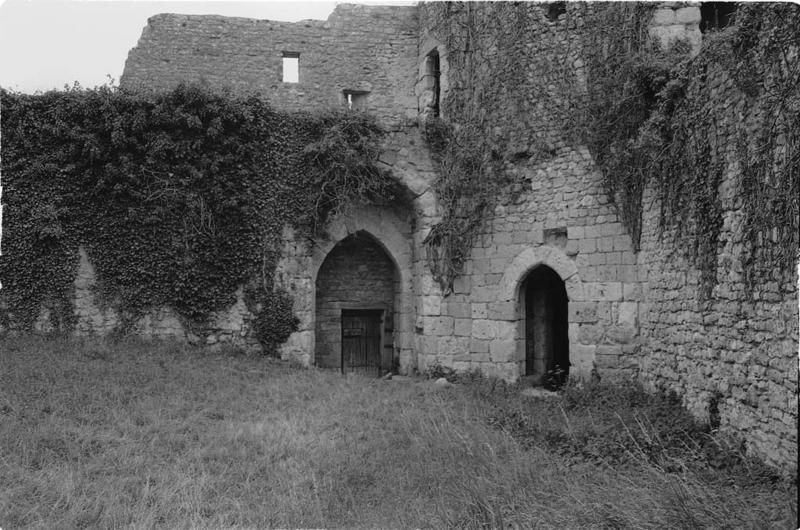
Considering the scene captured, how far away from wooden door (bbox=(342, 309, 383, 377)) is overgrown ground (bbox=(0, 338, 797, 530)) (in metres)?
→ 3.73

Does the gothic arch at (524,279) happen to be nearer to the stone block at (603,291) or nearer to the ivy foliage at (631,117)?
the stone block at (603,291)

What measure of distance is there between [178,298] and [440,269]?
15.4 feet

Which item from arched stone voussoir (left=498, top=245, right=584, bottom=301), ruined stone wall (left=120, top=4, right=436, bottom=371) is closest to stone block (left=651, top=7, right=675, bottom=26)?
arched stone voussoir (left=498, top=245, right=584, bottom=301)

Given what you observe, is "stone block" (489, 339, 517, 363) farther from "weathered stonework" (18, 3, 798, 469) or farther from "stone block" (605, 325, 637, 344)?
"stone block" (605, 325, 637, 344)

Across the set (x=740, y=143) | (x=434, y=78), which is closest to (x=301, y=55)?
(x=434, y=78)

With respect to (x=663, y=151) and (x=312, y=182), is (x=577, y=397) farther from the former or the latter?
(x=312, y=182)

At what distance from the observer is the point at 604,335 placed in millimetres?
10508

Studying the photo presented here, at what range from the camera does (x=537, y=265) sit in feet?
37.3

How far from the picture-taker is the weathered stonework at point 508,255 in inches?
279

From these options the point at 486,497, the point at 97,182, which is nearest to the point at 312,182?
the point at 97,182

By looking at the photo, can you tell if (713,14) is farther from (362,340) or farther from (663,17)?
(362,340)

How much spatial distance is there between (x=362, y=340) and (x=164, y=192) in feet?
16.8

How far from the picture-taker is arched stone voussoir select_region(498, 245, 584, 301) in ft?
A: 35.8

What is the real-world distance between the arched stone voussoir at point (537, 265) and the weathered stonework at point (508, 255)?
25 millimetres
